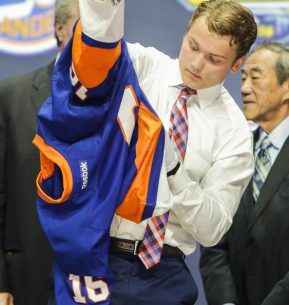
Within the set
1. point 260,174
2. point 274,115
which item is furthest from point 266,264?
point 274,115

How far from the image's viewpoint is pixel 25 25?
9.70 feet

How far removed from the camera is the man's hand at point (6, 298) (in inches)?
82.1

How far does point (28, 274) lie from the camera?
2279 millimetres

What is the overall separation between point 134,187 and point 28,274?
3.07 feet

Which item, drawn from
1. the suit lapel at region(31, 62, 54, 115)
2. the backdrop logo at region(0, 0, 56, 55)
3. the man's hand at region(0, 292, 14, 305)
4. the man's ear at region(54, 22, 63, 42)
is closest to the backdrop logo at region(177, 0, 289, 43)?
the backdrop logo at region(0, 0, 56, 55)

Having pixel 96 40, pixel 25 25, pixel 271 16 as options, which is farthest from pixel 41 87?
pixel 271 16

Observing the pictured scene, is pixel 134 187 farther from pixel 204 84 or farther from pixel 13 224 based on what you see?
pixel 13 224

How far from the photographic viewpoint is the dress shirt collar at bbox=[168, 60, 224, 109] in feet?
5.70

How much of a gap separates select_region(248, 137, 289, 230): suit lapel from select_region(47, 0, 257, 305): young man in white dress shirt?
0.54 metres

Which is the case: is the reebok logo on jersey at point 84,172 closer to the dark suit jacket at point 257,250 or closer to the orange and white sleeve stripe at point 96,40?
the orange and white sleeve stripe at point 96,40

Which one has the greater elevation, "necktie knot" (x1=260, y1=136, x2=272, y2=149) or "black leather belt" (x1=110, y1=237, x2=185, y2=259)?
"black leather belt" (x1=110, y1=237, x2=185, y2=259)

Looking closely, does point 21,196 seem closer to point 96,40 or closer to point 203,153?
point 203,153

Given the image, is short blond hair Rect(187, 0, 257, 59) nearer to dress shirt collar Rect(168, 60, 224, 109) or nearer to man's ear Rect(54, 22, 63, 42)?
dress shirt collar Rect(168, 60, 224, 109)

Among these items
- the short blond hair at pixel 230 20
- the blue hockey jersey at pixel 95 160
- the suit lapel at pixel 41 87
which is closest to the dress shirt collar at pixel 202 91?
the short blond hair at pixel 230 20
